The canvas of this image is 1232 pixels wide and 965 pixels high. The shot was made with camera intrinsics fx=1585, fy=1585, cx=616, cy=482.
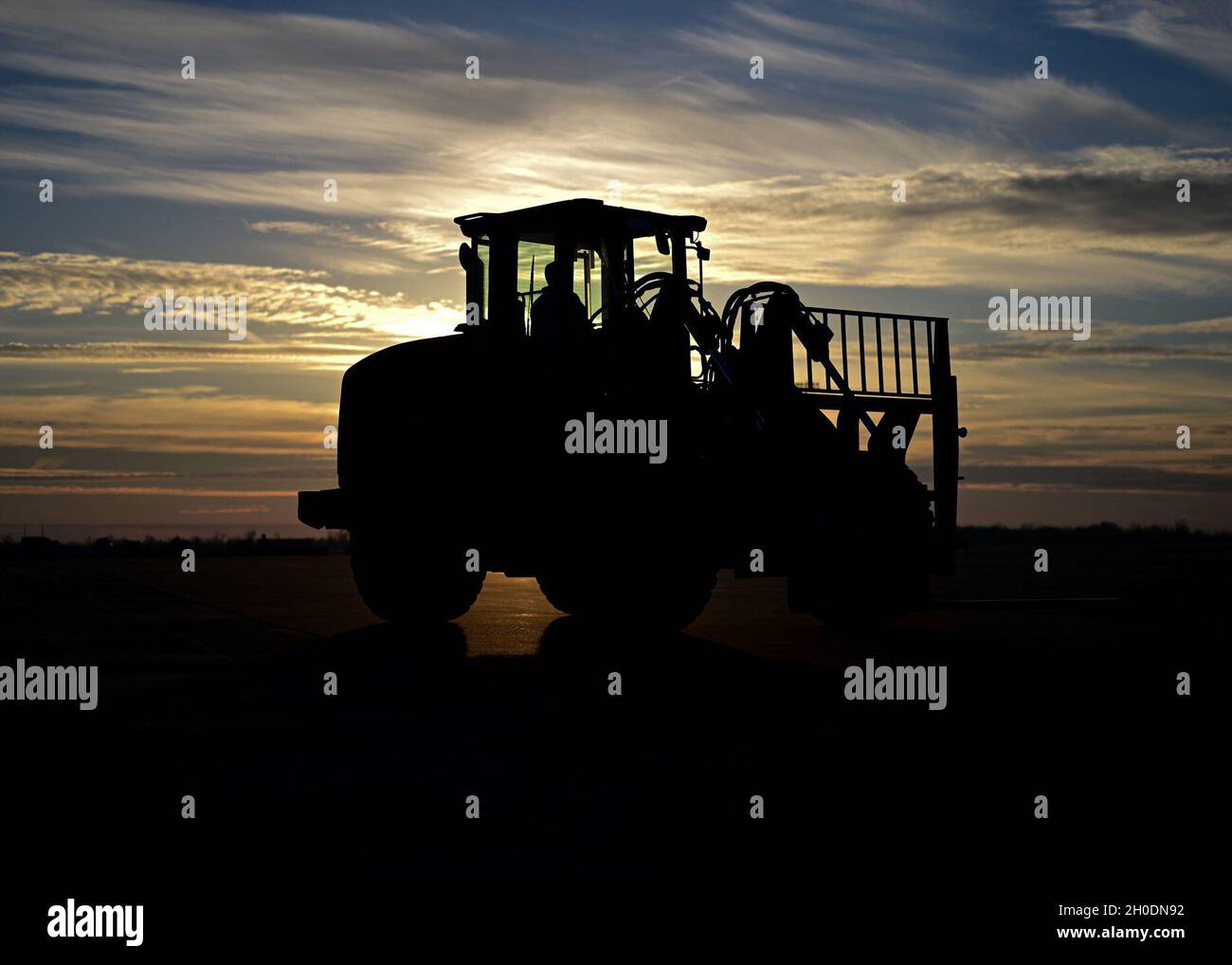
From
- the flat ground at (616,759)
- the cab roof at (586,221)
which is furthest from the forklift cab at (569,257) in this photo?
the flat ground at (616,759)

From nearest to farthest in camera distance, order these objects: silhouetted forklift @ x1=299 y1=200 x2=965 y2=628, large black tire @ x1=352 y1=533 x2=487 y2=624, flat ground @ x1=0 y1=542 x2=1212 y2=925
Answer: flat ground @ x1=0 y1=542 x2=1212 y2=925 → silhouetted forklift @ x1=299 y1=200 x2=965 y2=628 → large black tire @ x1=352 y1=533 x2=487 y2=624

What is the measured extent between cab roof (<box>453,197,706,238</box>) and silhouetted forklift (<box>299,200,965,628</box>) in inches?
0.9

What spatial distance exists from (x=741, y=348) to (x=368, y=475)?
5326 mm

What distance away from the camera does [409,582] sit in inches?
796

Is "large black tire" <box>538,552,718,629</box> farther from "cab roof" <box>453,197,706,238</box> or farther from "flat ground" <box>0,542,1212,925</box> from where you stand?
"cab roof" <box>453,197,706,238</box>

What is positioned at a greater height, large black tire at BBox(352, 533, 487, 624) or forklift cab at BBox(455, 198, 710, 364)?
forklift cab at BBox(455, 198, 710, 364)

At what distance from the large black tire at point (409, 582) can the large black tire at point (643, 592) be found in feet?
9.95

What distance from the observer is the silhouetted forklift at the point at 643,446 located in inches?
644

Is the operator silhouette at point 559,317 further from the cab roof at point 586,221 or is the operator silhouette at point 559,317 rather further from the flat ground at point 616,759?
the flat ground at point 616,759

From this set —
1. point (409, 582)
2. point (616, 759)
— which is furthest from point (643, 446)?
point (616, 759)

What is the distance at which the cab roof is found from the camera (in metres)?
18.1

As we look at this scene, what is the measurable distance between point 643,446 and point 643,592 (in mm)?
1604

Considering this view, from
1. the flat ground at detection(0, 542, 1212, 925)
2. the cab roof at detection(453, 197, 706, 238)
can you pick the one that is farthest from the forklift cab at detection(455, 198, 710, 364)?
the flat ground at detection(0, 542, 1212, 925)
